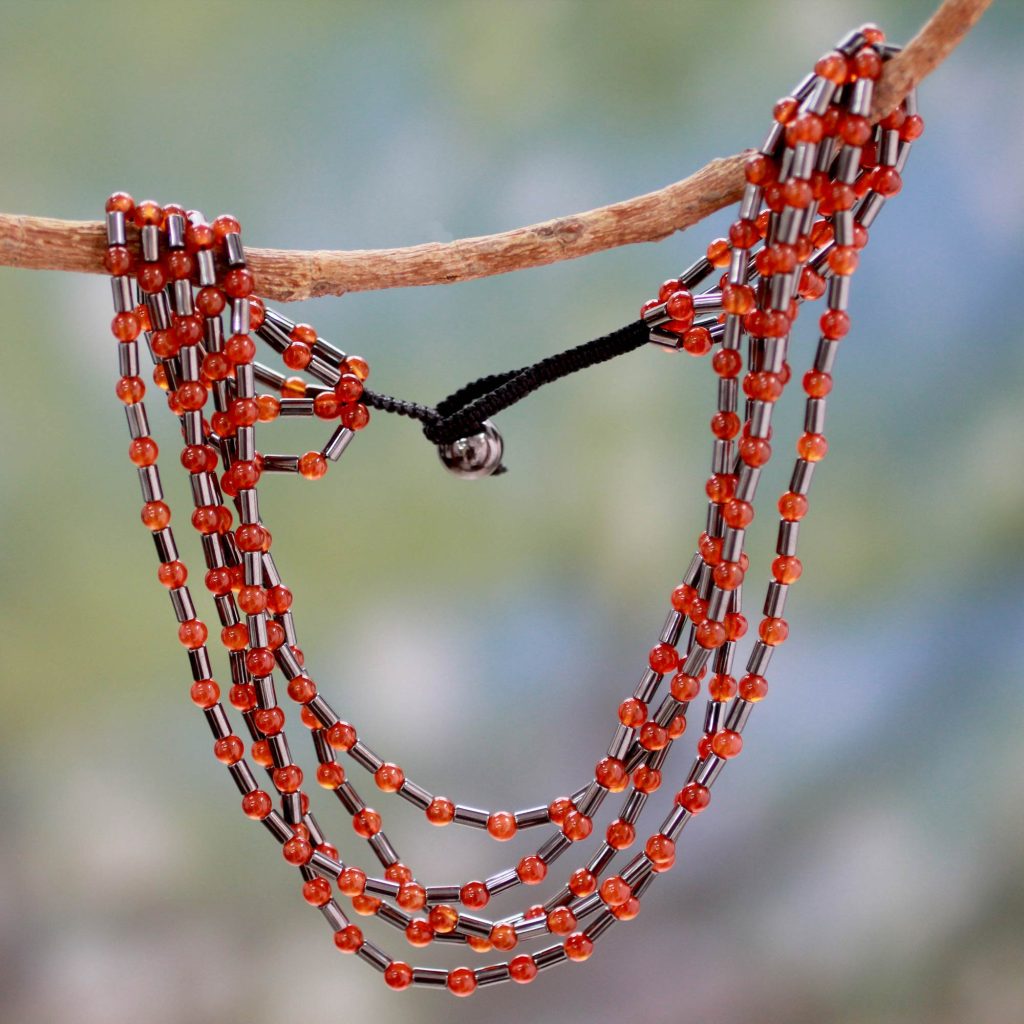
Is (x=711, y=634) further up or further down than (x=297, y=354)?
further down

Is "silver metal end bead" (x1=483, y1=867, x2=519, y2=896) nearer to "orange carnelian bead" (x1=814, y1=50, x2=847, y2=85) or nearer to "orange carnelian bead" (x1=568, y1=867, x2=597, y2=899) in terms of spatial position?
"orange carnelian bead" (x1=568, y1=867, x2=597, y2=899)

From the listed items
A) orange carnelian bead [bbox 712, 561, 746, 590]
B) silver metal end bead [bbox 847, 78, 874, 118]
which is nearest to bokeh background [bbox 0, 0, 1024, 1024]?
orange carnelian bead [bbox 712, 561, 746, 590]

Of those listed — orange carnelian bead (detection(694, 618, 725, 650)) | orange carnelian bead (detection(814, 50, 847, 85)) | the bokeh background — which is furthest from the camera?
the bokeh background

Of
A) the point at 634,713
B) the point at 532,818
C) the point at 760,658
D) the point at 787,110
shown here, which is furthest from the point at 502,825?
the point at 787,110

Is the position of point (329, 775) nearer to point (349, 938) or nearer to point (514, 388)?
point (349, 938)

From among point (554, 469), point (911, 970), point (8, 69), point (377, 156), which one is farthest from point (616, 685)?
point (8, 69)

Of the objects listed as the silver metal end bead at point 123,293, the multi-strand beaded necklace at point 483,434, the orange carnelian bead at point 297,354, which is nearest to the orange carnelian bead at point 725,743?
the multi-strand beaded necklace at point 483,434

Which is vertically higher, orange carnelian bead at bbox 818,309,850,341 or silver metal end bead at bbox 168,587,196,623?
silver metal end bead at bbox 168,587,196,623
